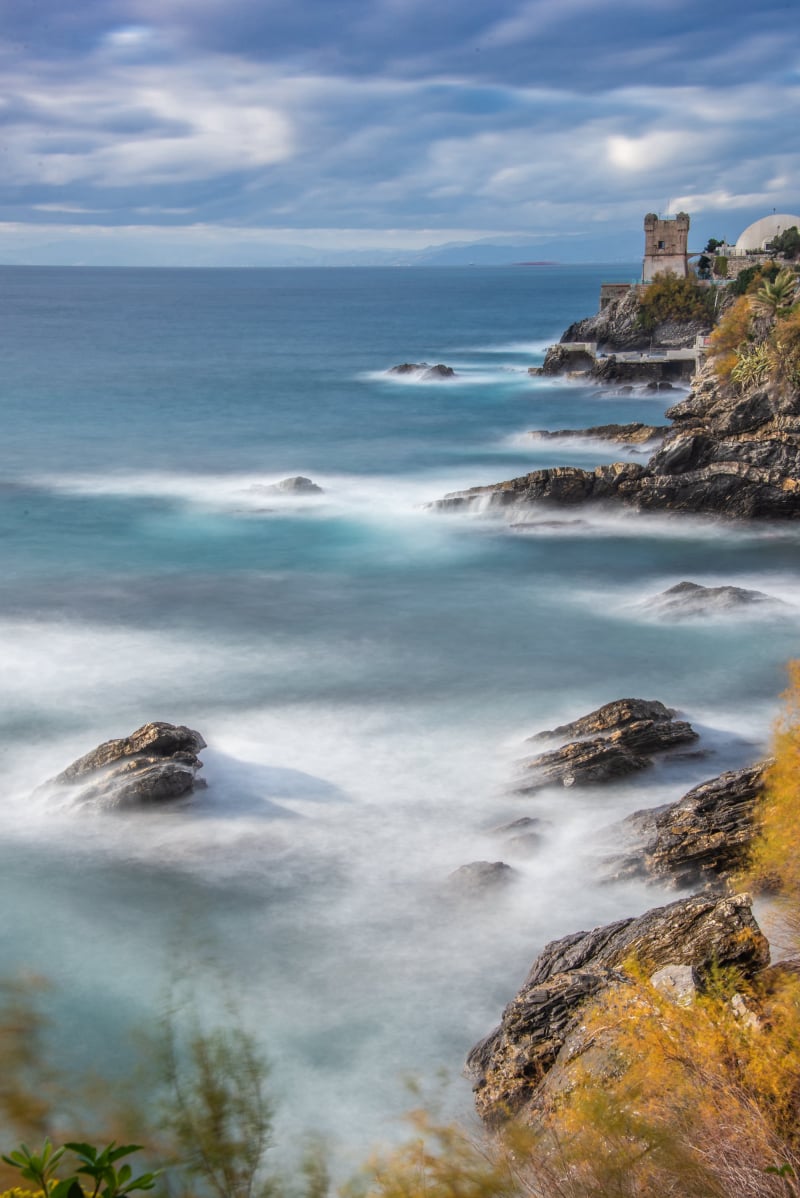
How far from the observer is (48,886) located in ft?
75.5

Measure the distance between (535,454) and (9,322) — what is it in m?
117

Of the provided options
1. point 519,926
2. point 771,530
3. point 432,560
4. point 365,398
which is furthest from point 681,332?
point 519,926

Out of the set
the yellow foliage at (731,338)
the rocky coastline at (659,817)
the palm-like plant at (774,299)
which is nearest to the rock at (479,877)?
the rocky coastline at (659,817)

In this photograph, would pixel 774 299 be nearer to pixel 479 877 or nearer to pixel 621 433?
pixel 621 433

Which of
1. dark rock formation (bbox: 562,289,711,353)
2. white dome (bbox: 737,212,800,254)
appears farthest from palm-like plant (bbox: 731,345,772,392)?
white dome (bbox: 737,212,800,254)

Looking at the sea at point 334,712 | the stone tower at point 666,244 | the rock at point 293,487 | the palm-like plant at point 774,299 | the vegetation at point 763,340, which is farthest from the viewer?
the stone tower at point 666,244

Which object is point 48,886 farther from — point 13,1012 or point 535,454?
point 535,454

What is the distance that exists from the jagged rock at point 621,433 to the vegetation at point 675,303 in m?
35.8

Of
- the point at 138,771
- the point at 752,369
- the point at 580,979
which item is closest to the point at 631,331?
the point at 752,369

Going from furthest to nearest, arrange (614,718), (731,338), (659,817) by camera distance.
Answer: (731,338) < (614,718) < (659,817)

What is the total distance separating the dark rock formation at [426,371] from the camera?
97812 mm

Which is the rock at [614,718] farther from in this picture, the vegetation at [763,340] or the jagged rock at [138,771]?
the vegetation at [763,340]

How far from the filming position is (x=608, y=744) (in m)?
26.1

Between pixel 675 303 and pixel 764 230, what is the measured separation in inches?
1143
